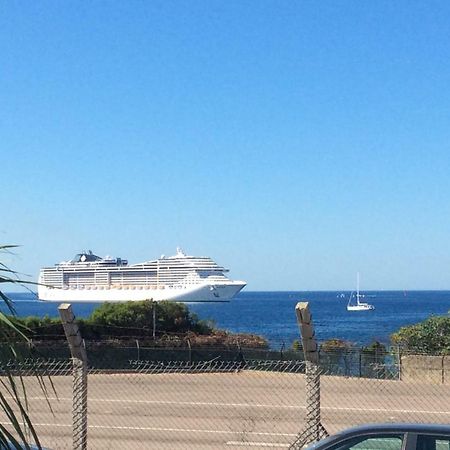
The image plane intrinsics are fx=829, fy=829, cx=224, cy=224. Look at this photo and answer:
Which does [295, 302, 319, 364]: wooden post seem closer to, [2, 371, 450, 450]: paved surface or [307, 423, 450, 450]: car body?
[307, 423, 450, 450]: car body

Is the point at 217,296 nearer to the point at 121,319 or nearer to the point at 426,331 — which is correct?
the point at 121,319

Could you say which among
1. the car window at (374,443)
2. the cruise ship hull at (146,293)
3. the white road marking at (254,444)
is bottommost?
the cruise ship hull at (146,293)

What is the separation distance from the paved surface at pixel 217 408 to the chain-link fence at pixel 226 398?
19 millimetres

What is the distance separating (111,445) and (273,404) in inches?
193

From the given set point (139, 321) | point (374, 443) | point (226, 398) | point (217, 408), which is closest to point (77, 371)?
point (374, 443)

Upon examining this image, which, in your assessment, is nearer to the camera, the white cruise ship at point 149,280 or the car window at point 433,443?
the car window at point 433,443

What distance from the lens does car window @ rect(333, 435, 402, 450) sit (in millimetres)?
5035

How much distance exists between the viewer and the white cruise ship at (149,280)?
11625 cm

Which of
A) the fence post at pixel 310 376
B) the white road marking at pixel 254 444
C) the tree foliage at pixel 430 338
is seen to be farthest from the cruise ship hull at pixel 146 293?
the fence post at pixel 310 376

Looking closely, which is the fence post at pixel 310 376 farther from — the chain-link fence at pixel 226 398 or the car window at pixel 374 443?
the chain-link fence at pixel 226 398

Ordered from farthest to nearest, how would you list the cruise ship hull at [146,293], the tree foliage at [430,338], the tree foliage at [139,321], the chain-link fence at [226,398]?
the cruise ship hull at [146,293], the tree foliage at [139,321], the tree foliage at [430,338], the chain-link fence at [226,398]

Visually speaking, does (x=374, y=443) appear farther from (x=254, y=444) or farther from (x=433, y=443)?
(x=254, y=444)

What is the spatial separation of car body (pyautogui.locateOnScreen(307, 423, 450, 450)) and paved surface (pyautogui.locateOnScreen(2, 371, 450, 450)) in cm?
536

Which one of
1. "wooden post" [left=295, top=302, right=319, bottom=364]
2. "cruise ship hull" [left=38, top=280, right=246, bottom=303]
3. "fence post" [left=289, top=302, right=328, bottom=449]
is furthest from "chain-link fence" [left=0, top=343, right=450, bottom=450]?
"cruise ship hull" [left=38, top=280, right=246, bottom=303]
